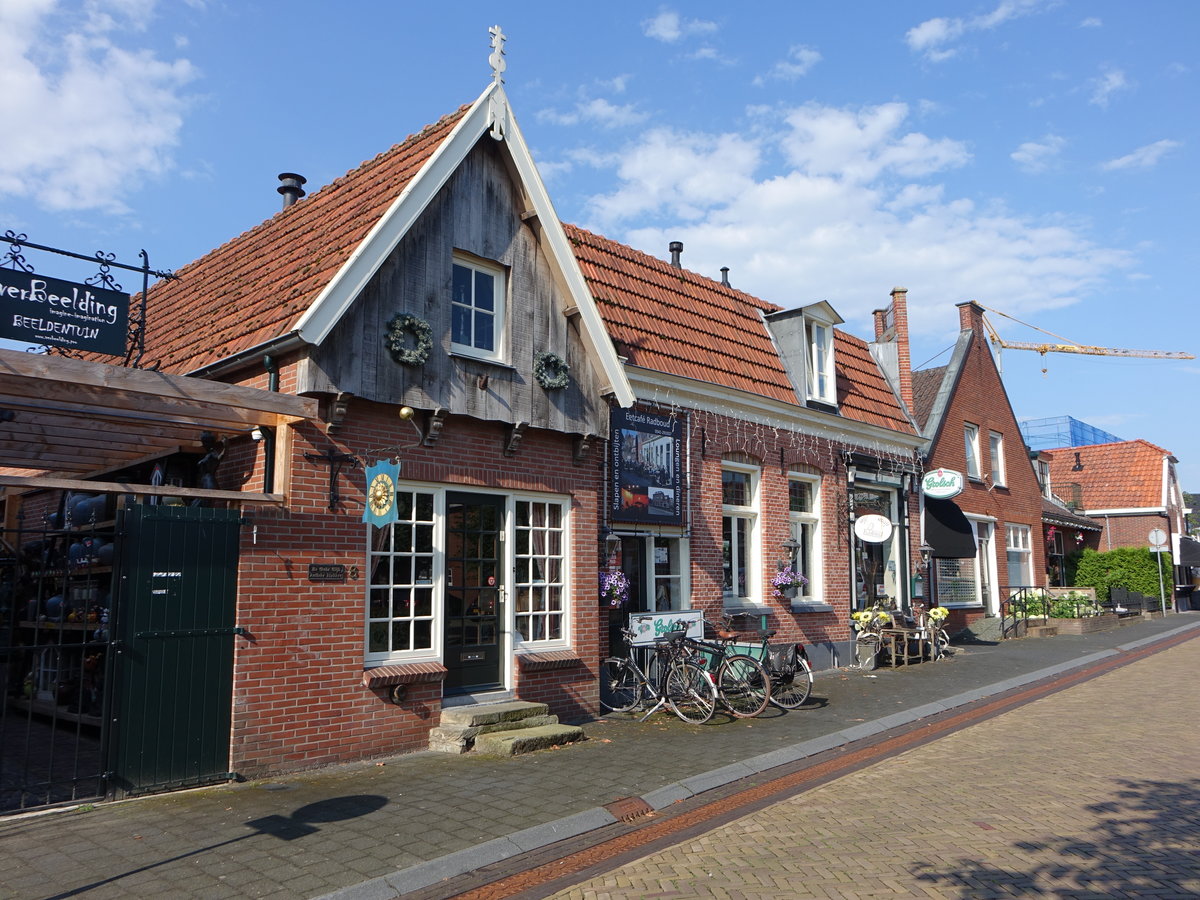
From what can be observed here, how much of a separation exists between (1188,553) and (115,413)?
40446 mm

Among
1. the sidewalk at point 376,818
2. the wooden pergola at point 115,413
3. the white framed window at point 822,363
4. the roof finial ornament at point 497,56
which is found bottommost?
the sidewalk at point 376,818

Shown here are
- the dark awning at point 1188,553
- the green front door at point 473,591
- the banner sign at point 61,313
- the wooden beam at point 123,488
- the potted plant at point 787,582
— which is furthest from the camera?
the dark awning at point 1188,553

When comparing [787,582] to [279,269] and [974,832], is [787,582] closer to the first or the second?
[974,832]

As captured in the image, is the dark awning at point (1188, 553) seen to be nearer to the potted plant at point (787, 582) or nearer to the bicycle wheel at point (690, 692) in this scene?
the potted plant at point (787, 582)

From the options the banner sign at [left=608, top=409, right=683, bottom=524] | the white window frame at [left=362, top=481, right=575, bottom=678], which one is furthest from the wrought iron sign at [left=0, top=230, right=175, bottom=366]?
the banner sign at [left=608, top=409, right=683, bottom=524]

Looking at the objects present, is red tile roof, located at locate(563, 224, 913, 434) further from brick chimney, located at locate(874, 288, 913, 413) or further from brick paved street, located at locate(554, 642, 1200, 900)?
brick paved street, located at locate(554, 642, 1200, 900)

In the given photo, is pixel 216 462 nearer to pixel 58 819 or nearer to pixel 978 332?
pixel 58 819

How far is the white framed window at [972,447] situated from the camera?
891 inches

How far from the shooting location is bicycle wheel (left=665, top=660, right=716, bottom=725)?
10565 millimetres

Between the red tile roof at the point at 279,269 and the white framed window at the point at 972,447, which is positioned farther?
the white framed window at the point at 972,447

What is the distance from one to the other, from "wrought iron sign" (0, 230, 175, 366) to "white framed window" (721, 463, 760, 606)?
8.77m

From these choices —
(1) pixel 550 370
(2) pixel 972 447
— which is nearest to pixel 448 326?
(1) pixel 550 370

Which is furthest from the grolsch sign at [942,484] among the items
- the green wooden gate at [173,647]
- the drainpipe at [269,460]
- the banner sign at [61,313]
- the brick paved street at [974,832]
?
the banner sign at [61,313]

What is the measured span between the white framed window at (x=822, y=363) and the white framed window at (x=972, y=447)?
769 cm
